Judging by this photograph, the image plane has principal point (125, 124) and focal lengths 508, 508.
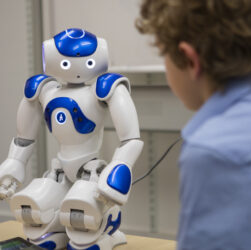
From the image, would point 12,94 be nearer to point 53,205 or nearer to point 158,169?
point 158,169

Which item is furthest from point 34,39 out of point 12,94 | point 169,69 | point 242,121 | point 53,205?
point 242,121

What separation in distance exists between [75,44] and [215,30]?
24.5 inches

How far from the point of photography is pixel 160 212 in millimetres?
1707

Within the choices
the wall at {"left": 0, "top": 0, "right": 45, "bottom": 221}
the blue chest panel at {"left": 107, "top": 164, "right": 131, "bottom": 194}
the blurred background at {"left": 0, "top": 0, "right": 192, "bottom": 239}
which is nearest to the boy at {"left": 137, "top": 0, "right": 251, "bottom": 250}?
the blue chest panel at {"left": 107, "top": 164, "right": 131, "bottom": 194}

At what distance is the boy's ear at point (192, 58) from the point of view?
0.47 meters

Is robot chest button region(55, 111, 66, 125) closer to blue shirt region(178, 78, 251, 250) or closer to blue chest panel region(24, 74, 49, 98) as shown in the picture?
blue chest panel region(24, 74, 49, 98)

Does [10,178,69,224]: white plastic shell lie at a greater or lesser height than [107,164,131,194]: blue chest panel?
lesser

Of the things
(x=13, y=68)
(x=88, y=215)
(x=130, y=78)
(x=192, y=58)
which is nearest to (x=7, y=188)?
(x=88, y=215)

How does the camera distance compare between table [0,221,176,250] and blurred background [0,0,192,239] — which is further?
blurred background [0,0,192,239]

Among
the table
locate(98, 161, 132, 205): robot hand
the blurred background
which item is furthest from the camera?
the blurred background

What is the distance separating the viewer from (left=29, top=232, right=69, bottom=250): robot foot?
1.10m

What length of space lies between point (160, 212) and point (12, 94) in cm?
72

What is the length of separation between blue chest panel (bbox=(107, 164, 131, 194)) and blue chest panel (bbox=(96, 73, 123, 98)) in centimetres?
15

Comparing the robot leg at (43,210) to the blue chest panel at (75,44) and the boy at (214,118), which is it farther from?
the boy at (214,118)
